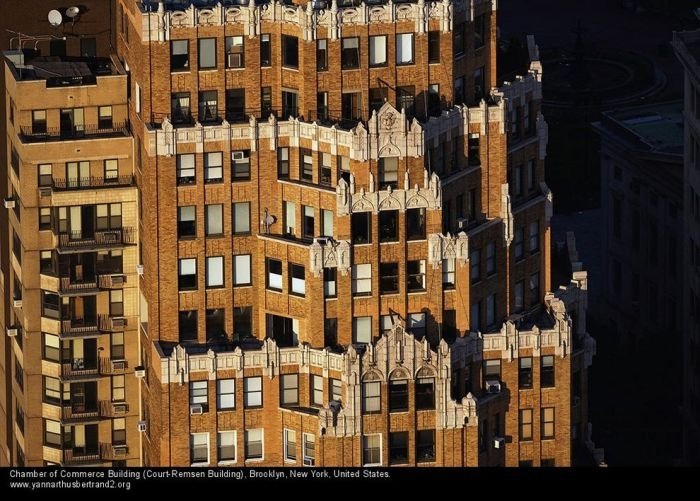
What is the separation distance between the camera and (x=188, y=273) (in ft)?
620

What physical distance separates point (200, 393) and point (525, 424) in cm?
1989

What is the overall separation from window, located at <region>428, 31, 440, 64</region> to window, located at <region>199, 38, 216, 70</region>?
39.5ft

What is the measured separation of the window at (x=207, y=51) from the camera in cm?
18450

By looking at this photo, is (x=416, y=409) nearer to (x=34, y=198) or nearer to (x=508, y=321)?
(x=508, y=321)

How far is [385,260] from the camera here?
613 feet

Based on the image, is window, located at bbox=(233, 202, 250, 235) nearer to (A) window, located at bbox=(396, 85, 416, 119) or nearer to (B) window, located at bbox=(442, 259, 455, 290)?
(A) window, located at bbox=(396, 85, 416, 119)

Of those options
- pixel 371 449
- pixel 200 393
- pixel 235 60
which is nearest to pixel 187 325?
pixel 200 393

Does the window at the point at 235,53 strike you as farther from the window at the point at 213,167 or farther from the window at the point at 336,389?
the window at the point at 336,389

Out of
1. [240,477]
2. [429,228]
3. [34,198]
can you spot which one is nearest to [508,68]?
[429,228]

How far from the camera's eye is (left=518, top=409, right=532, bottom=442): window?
642 feet

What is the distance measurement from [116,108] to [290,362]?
18.7m

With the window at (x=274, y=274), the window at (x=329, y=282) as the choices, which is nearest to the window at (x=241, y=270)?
the window at (x=274, y=274)

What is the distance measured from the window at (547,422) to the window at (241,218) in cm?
2193

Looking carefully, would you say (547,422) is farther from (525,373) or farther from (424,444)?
(424,444)
